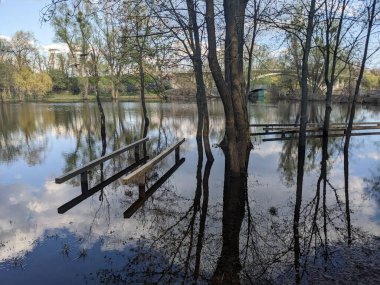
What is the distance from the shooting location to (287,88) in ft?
214

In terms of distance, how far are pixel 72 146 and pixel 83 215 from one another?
381 inches

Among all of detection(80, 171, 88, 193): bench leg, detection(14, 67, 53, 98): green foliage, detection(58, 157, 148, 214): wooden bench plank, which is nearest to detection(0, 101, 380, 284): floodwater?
detection(58, 157, 148, 214): wooden bench plank

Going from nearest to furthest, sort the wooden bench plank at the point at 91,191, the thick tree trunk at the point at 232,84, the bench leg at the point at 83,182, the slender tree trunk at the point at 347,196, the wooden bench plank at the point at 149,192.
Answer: the slender tree trunk at the point at 347,196 → the wooden bench plank at the point at 149,192 → the wooden bench plank at the point at 91,191 → the bench leg at the point at 83,182 → the thick tree trunk at the point at 232,84

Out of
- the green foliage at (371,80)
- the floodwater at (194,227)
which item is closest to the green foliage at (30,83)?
the floodwater at (194,227)

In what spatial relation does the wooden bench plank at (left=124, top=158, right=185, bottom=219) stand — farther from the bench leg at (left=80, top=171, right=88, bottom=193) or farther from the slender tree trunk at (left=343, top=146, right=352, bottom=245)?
the slender tree trunk at (left=343, top=146, right=352, bottom=245)

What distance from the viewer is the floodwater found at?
4.69m

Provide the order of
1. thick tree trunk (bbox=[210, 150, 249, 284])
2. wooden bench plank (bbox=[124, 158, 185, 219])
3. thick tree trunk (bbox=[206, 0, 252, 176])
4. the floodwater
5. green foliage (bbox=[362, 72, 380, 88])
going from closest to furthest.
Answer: thick tree trunk (bbox=[210, 150, 249, 284]), the floodwater, wooden bench plank (bbox=[124, 158, 185, 219]), thick tree trunk (bbox=[206, 0, 252, 176]), green foliage (bbox=[362, 72, 380, 88])

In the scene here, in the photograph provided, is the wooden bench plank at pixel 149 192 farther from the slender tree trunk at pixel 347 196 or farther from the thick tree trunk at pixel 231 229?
the slender tree trunk at pixel 347 196

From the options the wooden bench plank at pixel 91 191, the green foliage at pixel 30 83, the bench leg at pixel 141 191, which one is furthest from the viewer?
the green foliage at pixel 30 83

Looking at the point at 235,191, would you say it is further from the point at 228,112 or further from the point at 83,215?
the point at 83,215

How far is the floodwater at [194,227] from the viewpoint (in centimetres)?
469

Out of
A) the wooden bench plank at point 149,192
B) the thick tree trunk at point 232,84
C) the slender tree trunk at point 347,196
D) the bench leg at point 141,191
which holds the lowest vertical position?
the slender tree trunk at point 347,196

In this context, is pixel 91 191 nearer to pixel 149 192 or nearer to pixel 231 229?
pixel 149 192

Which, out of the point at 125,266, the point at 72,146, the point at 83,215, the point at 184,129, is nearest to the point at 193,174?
the point at 83,215
